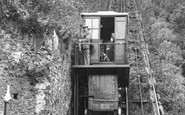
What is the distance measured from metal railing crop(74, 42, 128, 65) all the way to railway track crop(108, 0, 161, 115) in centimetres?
210

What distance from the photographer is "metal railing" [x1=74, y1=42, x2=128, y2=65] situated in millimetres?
10938

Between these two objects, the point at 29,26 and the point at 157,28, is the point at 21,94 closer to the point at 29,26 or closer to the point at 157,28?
the point at 29,26

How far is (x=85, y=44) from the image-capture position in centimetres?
1094

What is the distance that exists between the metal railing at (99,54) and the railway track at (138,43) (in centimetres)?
210

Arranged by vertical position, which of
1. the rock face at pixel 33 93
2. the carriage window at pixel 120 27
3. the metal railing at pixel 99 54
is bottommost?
the rock face at pixel 33 93

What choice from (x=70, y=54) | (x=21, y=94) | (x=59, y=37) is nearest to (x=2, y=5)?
(x=21, y=94)

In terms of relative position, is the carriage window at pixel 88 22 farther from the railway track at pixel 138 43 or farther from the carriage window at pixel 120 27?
the railway track at pixel 138 43

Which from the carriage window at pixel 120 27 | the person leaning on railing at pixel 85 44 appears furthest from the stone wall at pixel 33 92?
the carriage window at pixel 120 27

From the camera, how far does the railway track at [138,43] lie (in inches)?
507

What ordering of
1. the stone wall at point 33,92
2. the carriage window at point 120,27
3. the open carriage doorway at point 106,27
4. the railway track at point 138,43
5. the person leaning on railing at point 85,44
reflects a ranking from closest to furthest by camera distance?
1. the stone wall at point 33,92
2. the person leaning on railing at point 85,44
3. the carriage window at point 120,27
4. the open carriage doorway at point 106,27
5. the railway track at point 138,43

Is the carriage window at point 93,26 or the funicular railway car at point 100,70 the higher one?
the carriage window at point 93,26

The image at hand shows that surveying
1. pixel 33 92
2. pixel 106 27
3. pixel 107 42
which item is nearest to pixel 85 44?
pixel 107 42

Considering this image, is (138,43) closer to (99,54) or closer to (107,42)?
(107,42)

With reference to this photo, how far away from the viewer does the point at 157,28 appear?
69.1 feet
